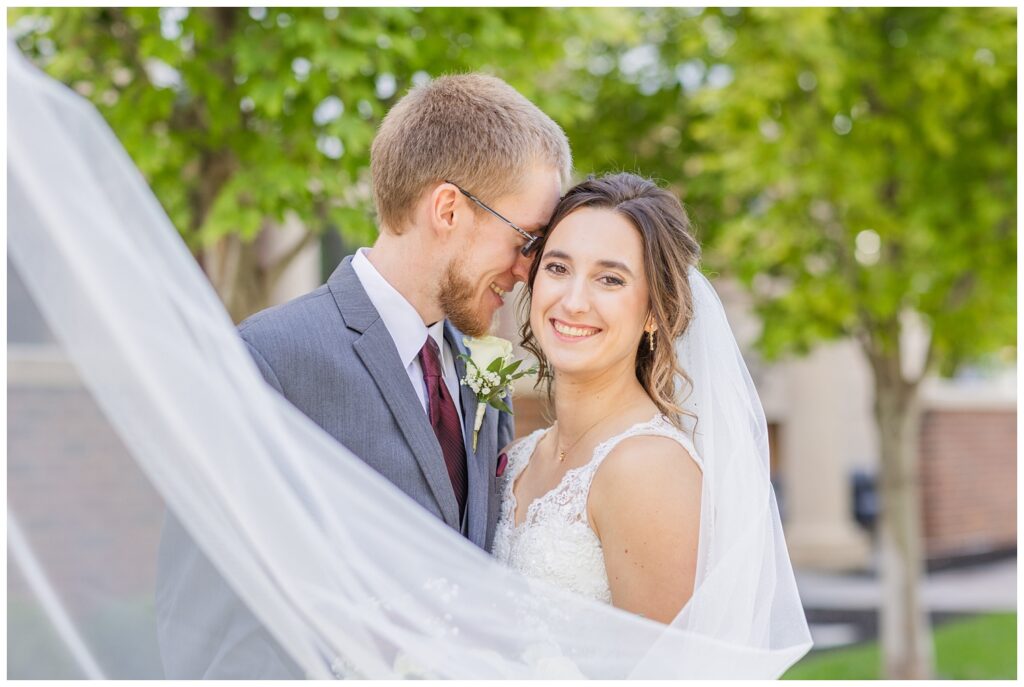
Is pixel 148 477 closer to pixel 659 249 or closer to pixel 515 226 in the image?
pixel 515 226

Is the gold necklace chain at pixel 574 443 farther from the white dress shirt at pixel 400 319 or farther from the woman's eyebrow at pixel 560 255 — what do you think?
the woman's eyebrow at pixel 560 255

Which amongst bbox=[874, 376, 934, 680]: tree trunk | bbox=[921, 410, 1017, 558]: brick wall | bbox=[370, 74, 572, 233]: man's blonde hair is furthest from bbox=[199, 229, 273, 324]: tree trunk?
bbox=[921, 410, 1017, 558]: brick wall

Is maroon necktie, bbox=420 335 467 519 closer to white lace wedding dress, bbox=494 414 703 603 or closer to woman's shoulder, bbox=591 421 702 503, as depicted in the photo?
white lace wedding dress, bbox=494 414 703 603

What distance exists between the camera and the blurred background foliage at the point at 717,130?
5.34 m

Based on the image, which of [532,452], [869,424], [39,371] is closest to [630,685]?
[532,452]

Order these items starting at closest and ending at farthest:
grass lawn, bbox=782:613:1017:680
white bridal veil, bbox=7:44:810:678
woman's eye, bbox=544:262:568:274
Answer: white bridal veil, bbox=7:44:810:678 → woman's eye, bbox=544:262:568:274 → grass lawn, bbox=782:613:1017:680

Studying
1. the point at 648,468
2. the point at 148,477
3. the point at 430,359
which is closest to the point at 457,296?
the point at 430,359

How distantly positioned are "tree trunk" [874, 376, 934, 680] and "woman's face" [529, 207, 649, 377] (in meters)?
6.23

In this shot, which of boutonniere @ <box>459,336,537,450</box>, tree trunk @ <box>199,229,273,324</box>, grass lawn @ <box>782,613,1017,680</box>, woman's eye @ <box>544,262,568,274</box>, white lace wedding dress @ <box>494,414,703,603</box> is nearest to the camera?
white lace wedding dress @ <box>494,414,703,603</box>

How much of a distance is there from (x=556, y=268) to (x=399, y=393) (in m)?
0.52

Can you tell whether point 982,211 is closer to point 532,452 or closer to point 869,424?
point 532,452

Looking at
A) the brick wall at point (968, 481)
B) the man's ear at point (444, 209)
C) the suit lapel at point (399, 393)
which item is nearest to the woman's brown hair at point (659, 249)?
the man's ear at point (444, 209)

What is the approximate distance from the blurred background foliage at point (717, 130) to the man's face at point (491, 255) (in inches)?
86.3

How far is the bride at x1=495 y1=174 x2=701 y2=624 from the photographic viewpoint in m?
2.66
